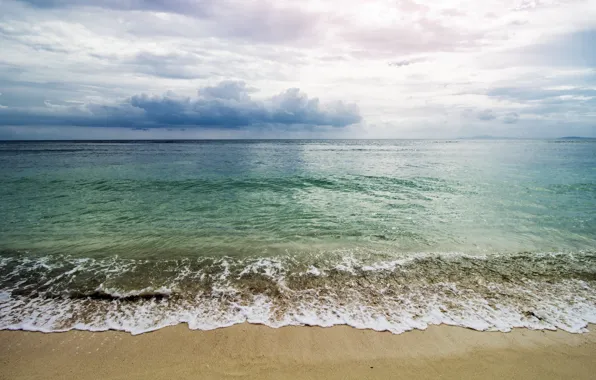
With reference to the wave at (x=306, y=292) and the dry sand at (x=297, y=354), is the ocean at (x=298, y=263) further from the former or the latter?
the dry sand at (x=297, y=354)

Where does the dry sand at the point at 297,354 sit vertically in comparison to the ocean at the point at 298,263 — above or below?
below

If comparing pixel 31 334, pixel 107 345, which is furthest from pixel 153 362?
pixel 31 334

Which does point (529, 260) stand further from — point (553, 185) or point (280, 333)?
point (553, 185)

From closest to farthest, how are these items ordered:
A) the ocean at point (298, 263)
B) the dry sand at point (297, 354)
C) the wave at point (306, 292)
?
1. the dry sand at point (297, 354)
2. the wave at point (306, 292)
3. the ocean at point (298, 263)

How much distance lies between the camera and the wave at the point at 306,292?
19.7 ft

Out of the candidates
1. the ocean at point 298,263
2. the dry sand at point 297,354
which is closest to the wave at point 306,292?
the ocean at point 298,263

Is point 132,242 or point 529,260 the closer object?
point 529,260

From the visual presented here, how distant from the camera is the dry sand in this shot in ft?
15.3

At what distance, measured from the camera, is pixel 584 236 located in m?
11.1

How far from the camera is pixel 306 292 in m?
7.07

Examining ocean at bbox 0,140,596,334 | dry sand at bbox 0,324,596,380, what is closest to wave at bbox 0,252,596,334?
ocean at bbox 0,140,596,334

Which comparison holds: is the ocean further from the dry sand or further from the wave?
the dry sand

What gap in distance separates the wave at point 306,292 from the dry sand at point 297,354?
0.93ft

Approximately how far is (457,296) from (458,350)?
1981 mm
